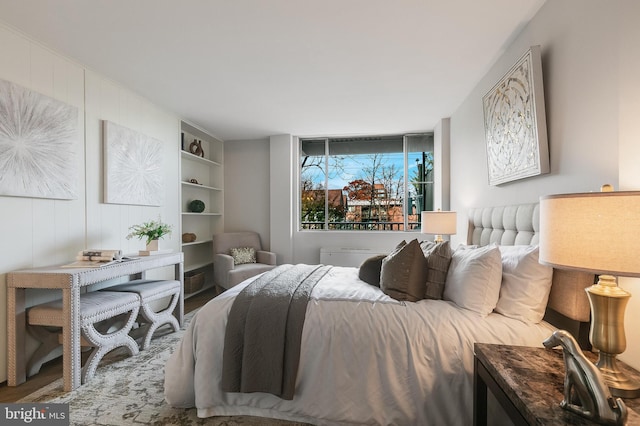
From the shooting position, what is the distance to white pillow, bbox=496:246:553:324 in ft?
4.98

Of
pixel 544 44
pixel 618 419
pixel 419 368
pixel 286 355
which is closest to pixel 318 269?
pixel 286 355

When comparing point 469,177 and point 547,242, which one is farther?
point 469,177

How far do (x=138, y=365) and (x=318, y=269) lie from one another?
162 centimetres

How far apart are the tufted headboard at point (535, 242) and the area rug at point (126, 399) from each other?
4.97 feet

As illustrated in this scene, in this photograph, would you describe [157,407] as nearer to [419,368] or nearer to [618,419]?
[419,368]

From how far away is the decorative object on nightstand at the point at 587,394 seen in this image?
2.63 feet

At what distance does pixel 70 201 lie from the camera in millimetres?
2486

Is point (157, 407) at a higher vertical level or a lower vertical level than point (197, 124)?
lower

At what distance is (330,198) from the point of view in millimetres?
5012

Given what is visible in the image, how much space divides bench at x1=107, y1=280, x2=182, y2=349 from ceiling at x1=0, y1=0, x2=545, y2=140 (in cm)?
198

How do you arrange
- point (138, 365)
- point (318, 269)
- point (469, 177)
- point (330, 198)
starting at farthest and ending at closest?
point (330, 198) < point (469, 177) < point (318, 269) < point (138, 365)

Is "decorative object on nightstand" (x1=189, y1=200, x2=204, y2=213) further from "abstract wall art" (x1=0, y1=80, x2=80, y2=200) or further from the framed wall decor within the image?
the framed wall decor

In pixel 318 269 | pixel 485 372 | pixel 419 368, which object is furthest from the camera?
pixel 318 269

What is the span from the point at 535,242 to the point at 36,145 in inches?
139
